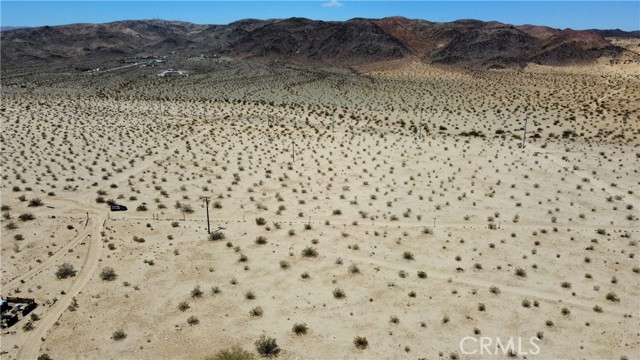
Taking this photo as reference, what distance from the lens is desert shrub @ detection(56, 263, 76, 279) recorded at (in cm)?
2152

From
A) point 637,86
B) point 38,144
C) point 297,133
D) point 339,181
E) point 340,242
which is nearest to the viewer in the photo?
point 340,242

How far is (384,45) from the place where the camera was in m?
144

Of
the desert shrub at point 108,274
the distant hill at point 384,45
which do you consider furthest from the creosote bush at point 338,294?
the distant hill at point 384,45

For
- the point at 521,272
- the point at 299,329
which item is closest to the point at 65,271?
the point at 299,329

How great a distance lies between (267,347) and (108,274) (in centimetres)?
902

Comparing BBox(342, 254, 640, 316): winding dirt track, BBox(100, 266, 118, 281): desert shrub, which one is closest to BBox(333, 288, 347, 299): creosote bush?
BBox(342, 254, 640, 316): winding dirt track

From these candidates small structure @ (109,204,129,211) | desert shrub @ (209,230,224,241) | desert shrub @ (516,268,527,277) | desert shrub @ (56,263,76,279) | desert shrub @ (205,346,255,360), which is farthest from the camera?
small structure @ (109,204,129,211)

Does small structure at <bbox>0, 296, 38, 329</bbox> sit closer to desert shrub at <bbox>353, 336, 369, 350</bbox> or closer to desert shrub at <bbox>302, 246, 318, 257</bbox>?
desert shrub at <bbox>302, 246, 318, 257</bbox>

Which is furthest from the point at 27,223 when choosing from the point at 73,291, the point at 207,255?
the point at 207,255

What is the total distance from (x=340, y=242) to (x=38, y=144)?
32.8 m

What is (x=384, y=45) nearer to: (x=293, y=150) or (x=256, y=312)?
(x=293, y=150)

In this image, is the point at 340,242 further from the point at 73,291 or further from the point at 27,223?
the point at 27,223

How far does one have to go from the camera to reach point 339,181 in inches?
1419

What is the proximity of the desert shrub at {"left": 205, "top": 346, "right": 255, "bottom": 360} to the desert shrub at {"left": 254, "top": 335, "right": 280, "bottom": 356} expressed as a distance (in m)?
0.36
